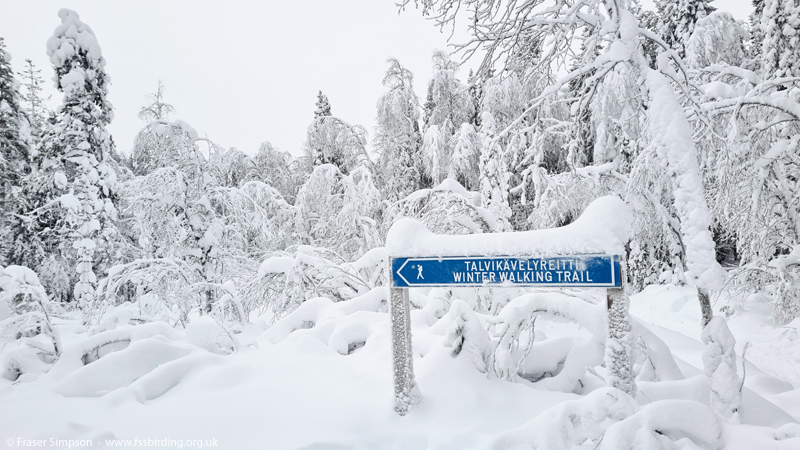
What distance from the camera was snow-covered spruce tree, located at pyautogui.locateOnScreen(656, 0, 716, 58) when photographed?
16203 millimetres

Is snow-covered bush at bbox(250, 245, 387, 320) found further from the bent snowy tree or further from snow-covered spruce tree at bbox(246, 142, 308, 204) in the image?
snow-covered spruce tree at bbox(246, 142, 308, 204)

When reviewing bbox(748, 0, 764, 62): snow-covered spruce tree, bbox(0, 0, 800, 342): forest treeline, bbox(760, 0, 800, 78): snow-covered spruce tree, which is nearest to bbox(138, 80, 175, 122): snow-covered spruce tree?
bbox(0, 0, 800, 342): forest treeline

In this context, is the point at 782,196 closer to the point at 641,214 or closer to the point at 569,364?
the point at 641,214

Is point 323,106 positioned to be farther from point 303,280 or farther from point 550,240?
point 550,240

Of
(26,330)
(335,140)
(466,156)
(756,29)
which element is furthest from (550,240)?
(756,29)

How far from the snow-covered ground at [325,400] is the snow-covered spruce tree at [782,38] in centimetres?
803

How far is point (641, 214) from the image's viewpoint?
696cm

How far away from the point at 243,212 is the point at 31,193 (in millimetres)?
11621

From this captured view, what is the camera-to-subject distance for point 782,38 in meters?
8.90

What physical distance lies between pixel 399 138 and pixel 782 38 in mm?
10189

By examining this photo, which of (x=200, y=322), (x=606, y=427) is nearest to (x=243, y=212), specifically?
(x=200, y=322)

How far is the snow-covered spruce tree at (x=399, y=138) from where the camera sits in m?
13.6

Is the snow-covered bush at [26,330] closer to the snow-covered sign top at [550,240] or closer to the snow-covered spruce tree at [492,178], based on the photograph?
the snow-covered sign top at [550,240]

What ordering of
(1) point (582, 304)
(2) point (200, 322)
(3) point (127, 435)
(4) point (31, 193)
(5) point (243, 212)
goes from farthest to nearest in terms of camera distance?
1. (4) point (31, 193)
2. (5) point (243, 212)
3. (2) point (200, 322)
4. (1) point (582, 304)
5. (3) point (127, 435)
